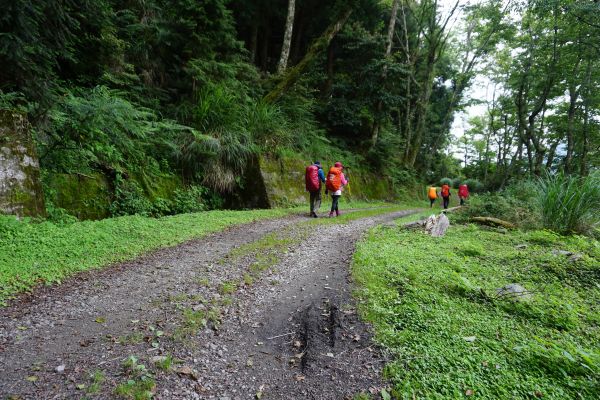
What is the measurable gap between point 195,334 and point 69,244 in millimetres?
3214

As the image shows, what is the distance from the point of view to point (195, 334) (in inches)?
126

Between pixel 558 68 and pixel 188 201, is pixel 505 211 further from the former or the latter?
pixel 558 68

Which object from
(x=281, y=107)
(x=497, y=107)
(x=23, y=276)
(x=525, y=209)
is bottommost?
(x=23, y=276)

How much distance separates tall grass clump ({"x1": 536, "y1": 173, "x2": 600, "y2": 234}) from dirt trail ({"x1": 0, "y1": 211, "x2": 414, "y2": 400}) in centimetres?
600

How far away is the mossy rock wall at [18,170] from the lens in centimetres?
518

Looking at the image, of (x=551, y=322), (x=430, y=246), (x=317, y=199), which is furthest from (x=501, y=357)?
(x=317, y=199)

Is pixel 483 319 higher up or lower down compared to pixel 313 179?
lower down

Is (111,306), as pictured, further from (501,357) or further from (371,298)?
(501,357)

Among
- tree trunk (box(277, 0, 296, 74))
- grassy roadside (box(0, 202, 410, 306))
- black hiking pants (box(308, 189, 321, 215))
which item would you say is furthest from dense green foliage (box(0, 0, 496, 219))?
black hiking pants (box(308, 189, 321, 215))

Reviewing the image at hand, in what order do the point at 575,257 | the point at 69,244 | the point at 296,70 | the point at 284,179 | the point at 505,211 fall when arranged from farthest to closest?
the point at 296,70
the point at 284,179
the point at 505,211
the point at 575,257
the point at 69,244

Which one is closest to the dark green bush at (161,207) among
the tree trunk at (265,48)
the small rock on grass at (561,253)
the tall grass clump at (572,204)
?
the small rock on grass at (561,253)

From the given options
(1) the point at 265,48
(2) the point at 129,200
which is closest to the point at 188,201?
(2) the point at 129,200

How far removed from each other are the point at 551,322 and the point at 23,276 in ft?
21.3

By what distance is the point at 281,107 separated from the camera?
46.6 feet
